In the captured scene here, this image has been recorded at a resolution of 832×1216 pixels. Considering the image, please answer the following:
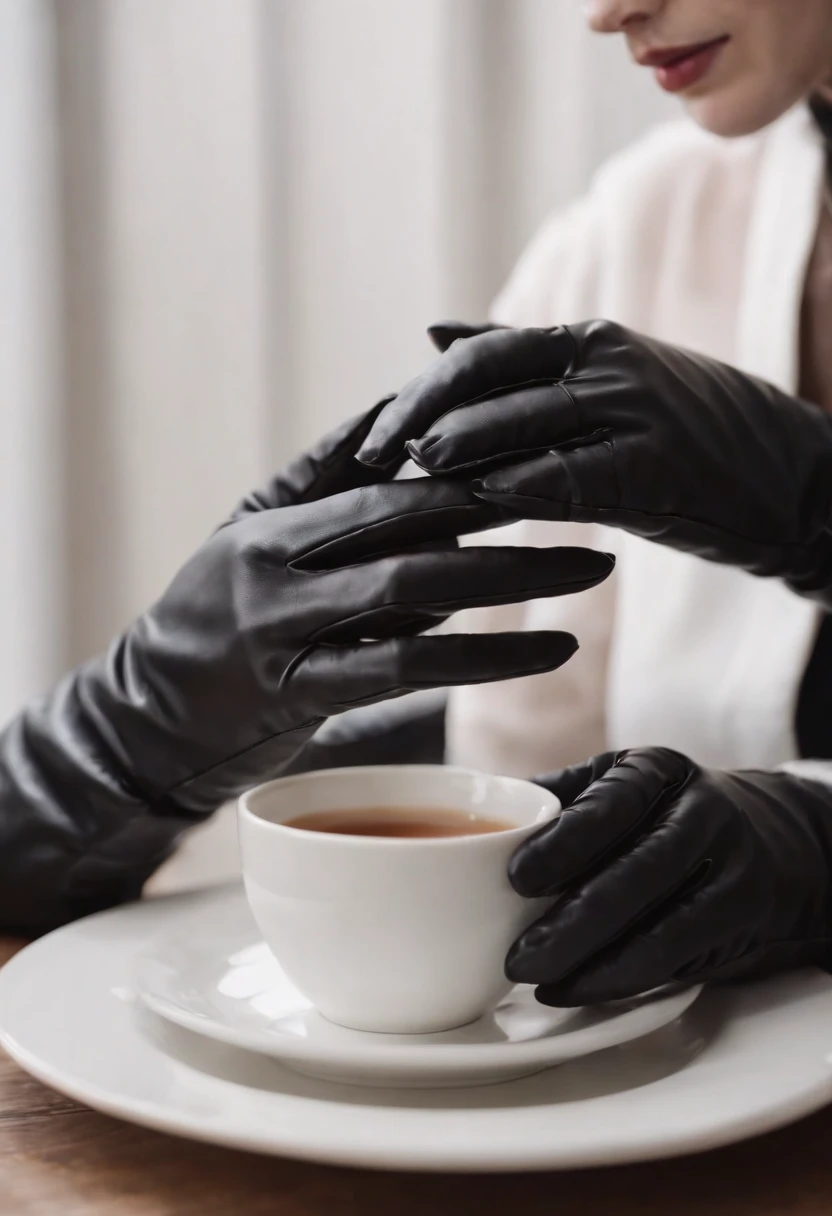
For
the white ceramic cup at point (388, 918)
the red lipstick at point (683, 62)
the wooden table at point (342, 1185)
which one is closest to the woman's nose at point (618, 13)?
the red lipstick at point (683, 62)

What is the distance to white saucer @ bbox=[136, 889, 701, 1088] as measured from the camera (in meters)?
0.39

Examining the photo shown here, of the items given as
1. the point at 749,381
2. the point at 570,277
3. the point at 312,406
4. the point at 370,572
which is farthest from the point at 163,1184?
the point at 312,406

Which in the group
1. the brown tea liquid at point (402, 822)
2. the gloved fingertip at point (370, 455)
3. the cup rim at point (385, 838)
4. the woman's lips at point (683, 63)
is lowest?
the brown tea liquid at point (402, 822)

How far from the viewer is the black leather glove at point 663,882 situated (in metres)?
0.45

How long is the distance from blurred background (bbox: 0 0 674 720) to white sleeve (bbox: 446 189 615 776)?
44cm

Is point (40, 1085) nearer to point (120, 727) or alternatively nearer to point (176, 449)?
point (120, 727)

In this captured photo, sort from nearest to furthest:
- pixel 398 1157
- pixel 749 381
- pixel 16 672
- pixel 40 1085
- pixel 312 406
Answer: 1. pixel 398 1157
2. pixel 40 1085
3. pixel 749 381
4. pixel 16 672
5. pixel 312 406

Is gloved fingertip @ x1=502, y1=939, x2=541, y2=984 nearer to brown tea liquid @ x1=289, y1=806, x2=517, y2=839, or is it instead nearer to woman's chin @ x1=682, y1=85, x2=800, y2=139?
brown tea liquid @ x1=289, y1=806, x2=517, y2=839

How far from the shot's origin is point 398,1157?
33 cm

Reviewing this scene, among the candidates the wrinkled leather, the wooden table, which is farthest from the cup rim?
the wrinkled leather

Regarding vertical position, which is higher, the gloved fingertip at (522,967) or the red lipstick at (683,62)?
the red lipstick at (683,62)

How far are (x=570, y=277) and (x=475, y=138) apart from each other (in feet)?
1.80

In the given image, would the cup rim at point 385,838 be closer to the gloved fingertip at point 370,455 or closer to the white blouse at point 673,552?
the gloved fingertip at point 370,455

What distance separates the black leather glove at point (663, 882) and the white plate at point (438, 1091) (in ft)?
0.08
